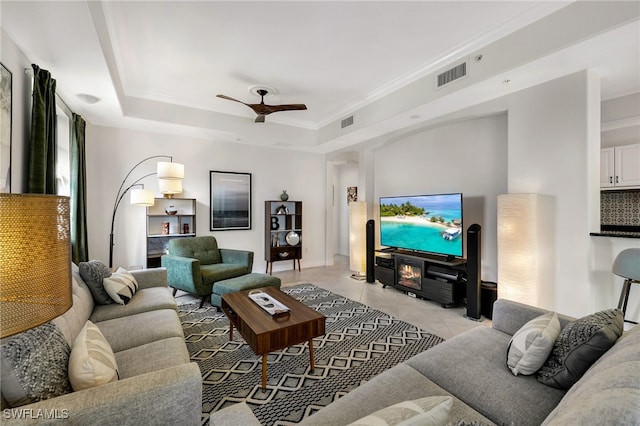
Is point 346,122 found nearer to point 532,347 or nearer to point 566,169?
point 566,169

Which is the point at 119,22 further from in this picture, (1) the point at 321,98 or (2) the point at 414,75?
(2) the point at 414,75

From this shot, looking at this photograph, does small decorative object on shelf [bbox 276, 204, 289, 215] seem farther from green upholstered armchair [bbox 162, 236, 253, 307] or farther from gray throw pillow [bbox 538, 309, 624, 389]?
gray throw pillow [bbox 538, 309, 624, 389]

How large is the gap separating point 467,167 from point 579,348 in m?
3.13

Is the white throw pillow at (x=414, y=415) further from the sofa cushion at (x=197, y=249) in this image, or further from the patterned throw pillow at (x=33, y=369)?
the sofa cushion at (x=197, y=249)

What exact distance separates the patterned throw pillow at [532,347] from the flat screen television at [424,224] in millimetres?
2252

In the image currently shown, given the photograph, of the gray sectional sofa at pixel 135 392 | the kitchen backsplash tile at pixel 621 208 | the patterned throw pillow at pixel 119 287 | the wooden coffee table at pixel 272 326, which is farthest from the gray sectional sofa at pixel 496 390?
the kitchen backsplash tile at pixel 621 208

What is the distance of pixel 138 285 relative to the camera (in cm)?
296

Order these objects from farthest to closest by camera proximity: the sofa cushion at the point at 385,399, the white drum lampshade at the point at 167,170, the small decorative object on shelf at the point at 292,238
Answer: the small decorative object on shelf at the point at 292,238, the white drum lampshade at the point at 167,170, the sofa cushion at the point at 385,399

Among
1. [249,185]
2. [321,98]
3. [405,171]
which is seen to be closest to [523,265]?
[405,171]

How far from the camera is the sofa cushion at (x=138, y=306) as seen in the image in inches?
88.6

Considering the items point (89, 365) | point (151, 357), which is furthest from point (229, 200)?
point (89, 365)

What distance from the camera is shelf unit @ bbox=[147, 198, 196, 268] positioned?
14.8 feet

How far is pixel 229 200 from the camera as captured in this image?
207 inches

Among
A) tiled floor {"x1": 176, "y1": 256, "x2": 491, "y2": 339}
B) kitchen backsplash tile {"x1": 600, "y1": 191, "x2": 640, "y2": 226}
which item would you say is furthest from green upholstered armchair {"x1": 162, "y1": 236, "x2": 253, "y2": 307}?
kitchen backsplash tile {"x1": 600, "y1": 191, "x2": 640, "y2": 226}
